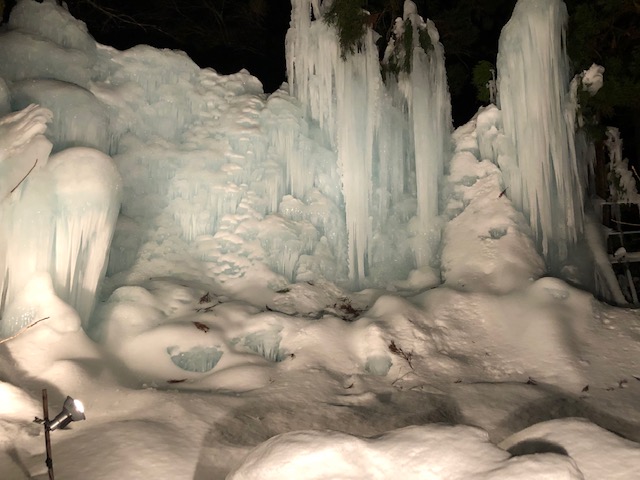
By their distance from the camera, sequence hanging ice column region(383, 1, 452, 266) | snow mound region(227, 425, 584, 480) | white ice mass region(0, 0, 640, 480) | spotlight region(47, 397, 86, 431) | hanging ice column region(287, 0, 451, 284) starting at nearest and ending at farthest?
snow mound region(227, 425, 584, 480)
spotlight region(47, 397, 86, 431)
white ice mass region(0, 0, 640, 480)
hanging ice column region(287, 0, 451, 284)
hanging ice column region(383, 1, 452, 266)

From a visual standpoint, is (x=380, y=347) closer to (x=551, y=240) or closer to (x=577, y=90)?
(x=551, y=240)

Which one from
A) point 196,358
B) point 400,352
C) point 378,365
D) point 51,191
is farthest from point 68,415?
point 400,352

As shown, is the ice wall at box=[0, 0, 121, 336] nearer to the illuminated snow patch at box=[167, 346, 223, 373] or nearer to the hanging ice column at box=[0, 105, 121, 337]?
the hanging ice column at box=[0, 105, 121, 337]

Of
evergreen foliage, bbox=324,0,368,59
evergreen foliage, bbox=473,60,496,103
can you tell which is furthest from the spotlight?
evergreen foliage, bbox=473,60,496,103

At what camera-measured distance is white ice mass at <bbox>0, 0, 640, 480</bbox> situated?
4105mm

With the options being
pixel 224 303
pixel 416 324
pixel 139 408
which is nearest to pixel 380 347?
pixel 416 324

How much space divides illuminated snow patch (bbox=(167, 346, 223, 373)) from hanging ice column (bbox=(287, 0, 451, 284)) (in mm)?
2768

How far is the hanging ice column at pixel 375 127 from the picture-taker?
8516mm

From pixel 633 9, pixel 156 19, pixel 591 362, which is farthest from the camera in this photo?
pixel 156 19

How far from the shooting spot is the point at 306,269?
823 centimetres

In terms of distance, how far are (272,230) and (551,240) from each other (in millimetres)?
3993

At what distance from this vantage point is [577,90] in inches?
335

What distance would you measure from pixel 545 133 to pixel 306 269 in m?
3.93

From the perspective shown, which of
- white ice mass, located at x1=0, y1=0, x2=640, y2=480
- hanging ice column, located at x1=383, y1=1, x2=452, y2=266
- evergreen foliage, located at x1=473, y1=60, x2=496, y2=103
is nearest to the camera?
white ice mass, located at x1=0, y1=0, x2=640, y2=480
